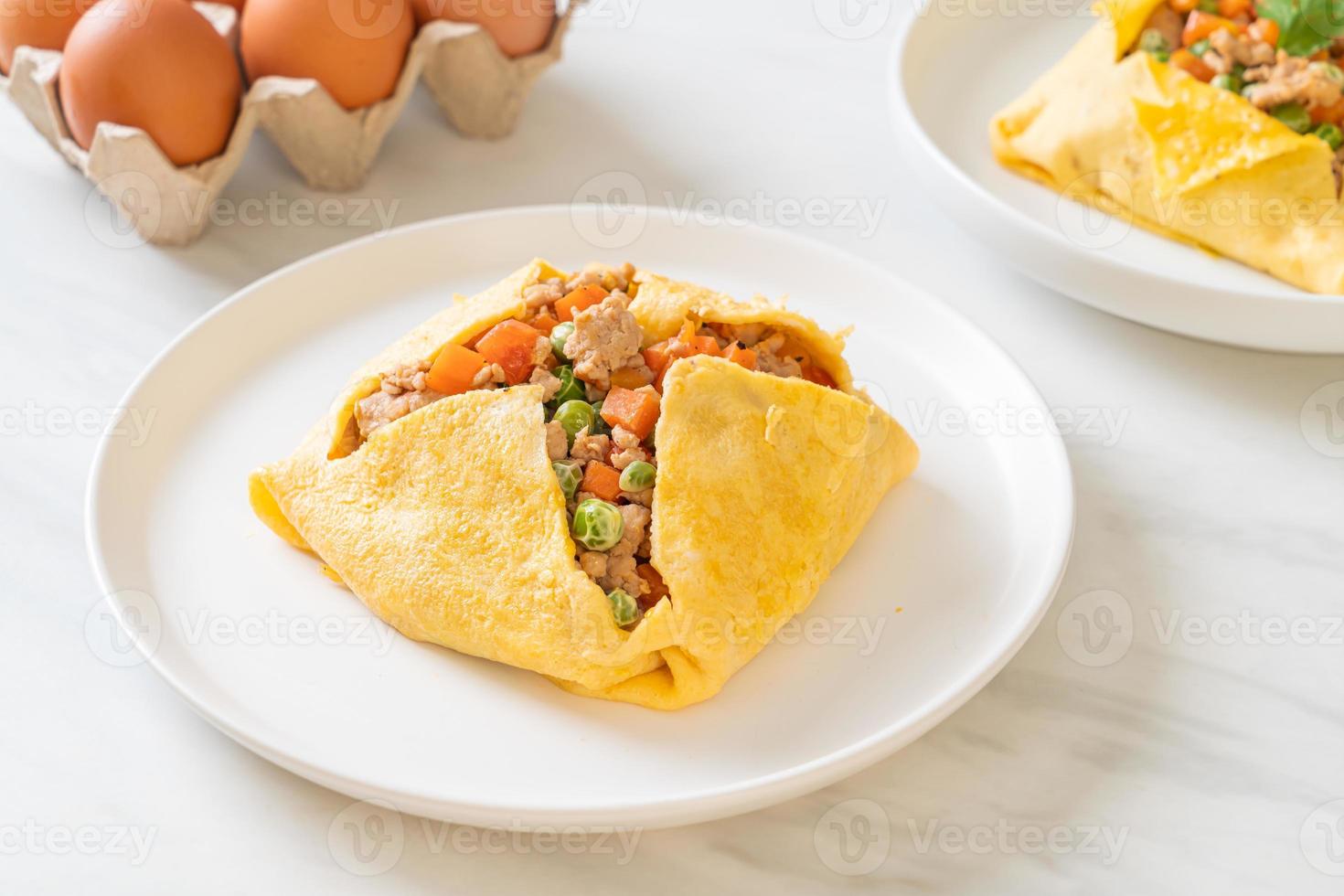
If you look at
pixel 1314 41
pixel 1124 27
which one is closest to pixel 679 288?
pixel 1124 27

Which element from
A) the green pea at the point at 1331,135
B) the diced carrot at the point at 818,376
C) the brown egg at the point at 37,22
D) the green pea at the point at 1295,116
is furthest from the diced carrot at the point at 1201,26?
the brown egg at the point at 37,22

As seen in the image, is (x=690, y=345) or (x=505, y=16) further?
(x=505, y=16)

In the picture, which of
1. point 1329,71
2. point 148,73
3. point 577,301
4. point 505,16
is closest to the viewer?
point 577,301

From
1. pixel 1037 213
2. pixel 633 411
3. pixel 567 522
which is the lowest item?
pixel 1037 213

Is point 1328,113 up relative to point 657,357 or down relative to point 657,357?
down

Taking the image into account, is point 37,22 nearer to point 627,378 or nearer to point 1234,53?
point 627,378

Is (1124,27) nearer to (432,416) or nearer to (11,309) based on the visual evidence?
(432,416)

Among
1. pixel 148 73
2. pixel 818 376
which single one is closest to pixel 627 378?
pixel 818 376
